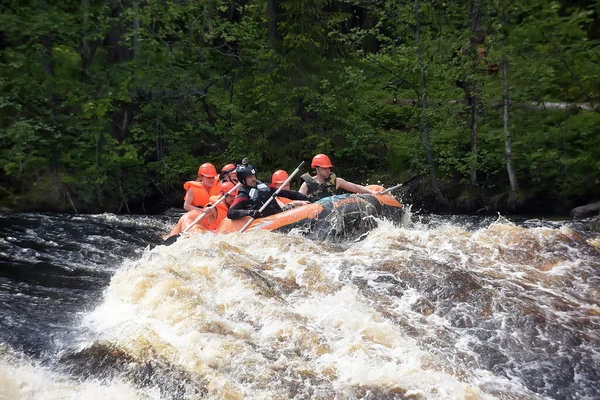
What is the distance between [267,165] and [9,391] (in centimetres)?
1451

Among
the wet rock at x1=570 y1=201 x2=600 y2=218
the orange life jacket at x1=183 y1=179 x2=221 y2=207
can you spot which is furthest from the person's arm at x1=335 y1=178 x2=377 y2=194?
the wet rock at x1=570 y1=201 x2=600 y2=218

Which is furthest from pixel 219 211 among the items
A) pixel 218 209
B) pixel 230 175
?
pixel 230 175

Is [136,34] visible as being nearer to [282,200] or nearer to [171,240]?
[282,200]

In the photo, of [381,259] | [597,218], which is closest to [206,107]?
[597,218]

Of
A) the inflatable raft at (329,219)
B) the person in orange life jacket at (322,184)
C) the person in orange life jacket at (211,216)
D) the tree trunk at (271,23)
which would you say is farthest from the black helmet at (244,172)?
the tree trunk at (271,23)

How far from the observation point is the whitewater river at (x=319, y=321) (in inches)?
188

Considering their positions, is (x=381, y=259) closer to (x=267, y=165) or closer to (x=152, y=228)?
(x=152, y=228)

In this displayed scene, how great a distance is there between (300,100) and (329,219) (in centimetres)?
948

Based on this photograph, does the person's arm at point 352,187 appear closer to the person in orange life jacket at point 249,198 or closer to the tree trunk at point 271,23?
the person in orange life jacket at point 249,198

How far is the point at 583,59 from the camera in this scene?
16094mm

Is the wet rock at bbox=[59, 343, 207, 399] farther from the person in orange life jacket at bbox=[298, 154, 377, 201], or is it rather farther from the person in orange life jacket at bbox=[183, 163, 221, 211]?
the person in orange life jacket at bbox=[183, 163, 221, 211]

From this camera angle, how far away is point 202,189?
12.3 metres

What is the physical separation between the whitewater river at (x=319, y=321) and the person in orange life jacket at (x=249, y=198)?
3.86 feet

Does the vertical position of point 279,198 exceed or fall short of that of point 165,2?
it falls short
